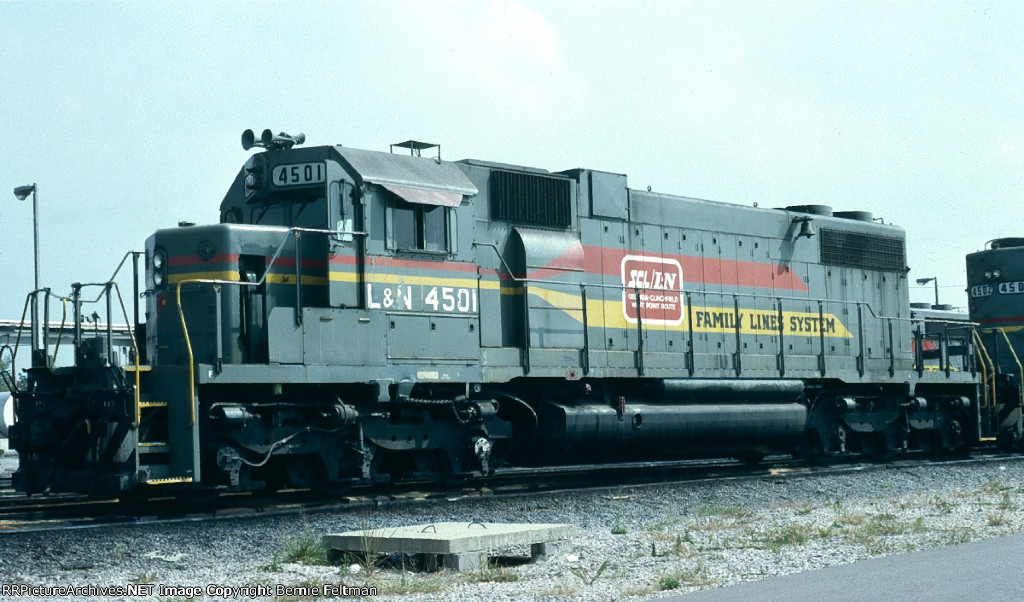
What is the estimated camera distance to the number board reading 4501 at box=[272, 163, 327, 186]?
11.6m

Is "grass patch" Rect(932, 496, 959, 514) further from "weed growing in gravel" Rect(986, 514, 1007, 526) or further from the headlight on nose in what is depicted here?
the headlight on nose

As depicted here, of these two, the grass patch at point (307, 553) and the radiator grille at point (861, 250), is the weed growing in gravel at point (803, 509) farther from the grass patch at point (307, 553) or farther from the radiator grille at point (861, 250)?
the radiator grille at point (861, 250)

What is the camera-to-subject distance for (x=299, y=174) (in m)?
11.7

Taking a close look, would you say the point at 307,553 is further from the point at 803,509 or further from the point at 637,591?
the point at 803,509

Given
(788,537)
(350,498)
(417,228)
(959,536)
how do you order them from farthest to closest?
1. (417,228)
2. (350,498)
3. (788,537)
4. (959,536)

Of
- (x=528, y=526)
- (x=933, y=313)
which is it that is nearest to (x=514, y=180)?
(x=528, y=526)

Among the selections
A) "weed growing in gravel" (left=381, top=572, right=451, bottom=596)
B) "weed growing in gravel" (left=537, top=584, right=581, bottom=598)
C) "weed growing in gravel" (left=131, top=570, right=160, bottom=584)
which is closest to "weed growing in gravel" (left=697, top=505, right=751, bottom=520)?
"weed growing in gravel" (left=537, top=584, right=581, bottom=598)

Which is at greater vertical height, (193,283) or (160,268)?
(160,268)

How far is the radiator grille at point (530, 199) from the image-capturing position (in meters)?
13.5

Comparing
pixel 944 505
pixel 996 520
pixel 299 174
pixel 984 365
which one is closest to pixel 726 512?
pixel 944 505

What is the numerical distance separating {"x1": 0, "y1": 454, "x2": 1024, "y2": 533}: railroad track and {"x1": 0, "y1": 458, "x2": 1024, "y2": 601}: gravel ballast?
1.51 feet

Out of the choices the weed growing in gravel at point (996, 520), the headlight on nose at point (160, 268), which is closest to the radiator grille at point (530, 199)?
the headlight on nose at point (160, 268)

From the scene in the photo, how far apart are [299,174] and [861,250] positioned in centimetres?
1037

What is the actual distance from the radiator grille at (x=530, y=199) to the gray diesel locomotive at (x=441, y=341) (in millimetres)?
27
